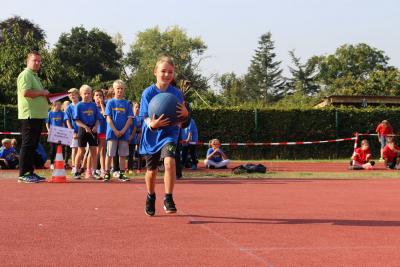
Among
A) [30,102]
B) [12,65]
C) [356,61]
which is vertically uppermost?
[356,61]

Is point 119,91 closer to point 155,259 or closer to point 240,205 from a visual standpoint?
point 240,205

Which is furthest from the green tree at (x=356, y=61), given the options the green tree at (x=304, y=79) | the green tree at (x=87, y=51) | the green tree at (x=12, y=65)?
the green tree at (x=12, y=65)

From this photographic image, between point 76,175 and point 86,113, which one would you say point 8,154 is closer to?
point 76,175

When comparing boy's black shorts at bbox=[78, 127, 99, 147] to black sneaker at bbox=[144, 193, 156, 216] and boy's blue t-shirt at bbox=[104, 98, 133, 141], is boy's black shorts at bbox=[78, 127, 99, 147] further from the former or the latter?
black sneaker at bbox=[144, 193, 156, 216]

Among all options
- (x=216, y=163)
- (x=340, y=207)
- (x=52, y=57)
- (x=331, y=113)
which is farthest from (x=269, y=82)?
(x=340, y=207)

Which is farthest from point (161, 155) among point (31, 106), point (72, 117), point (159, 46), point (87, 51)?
point (159, 46)

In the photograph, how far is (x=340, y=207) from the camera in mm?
8398

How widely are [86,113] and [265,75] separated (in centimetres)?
10493

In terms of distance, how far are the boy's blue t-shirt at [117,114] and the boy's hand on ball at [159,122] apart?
5.52 metres

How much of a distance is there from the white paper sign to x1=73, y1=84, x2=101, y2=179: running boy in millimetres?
683

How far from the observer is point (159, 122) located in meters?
6.92

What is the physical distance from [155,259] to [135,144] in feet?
36.6

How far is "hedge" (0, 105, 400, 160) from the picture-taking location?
2789 cm


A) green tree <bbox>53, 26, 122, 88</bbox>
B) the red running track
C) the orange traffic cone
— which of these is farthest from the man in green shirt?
green tree <bbox>53, 26, 122, 88</bbox>
